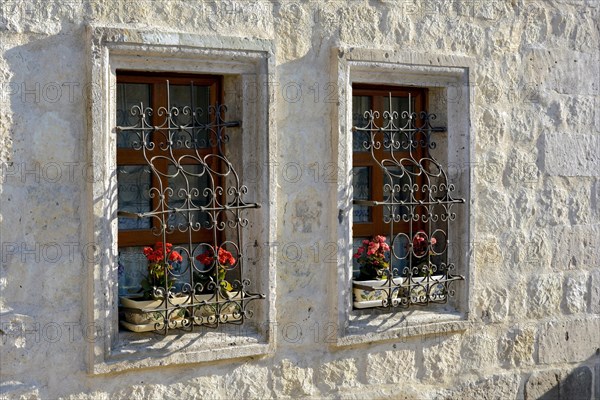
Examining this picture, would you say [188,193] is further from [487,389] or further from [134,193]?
[487,389]

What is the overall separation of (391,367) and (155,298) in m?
1.46

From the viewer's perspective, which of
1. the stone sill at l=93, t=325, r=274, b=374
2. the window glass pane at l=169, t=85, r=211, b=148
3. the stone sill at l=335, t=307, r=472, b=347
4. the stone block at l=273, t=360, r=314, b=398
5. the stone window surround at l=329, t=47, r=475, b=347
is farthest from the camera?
the stone sill at l=335, t=307, r=472, b=347

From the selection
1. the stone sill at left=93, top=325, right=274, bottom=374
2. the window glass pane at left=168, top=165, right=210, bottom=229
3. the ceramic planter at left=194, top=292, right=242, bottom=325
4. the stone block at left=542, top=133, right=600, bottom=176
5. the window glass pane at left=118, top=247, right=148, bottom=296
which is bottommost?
the stone sill at left=93, top=325, right=274, bottom=374

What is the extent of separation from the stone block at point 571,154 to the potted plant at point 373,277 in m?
1.26

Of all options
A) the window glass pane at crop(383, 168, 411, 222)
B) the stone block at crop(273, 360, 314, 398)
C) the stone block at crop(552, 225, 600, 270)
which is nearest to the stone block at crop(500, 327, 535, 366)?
the stone block at crop(552, 225, 600, 270)

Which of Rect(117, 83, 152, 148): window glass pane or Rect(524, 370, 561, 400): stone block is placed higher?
Rect(117, 83, 152, 148): window glass pane

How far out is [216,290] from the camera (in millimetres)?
4656

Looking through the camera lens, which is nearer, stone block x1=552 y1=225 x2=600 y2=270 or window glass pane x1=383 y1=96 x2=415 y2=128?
window glass pane x1=383 y1=96 x2=415 y2=128

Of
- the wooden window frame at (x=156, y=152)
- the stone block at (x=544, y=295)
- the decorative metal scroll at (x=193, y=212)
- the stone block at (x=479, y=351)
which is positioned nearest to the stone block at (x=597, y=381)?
the stone block at (x=544, y=295)

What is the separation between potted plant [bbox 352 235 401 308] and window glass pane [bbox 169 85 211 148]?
110cm

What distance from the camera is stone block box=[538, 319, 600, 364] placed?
5918mm

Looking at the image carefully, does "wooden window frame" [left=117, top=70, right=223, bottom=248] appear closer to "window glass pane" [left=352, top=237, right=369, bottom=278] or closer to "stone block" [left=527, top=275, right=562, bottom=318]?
"window glass pane" [left=352, top=237, right=369, bottom=278]

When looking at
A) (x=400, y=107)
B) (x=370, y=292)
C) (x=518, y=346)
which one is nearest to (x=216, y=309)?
(x=370, y=292)

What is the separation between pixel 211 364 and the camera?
184 inches
